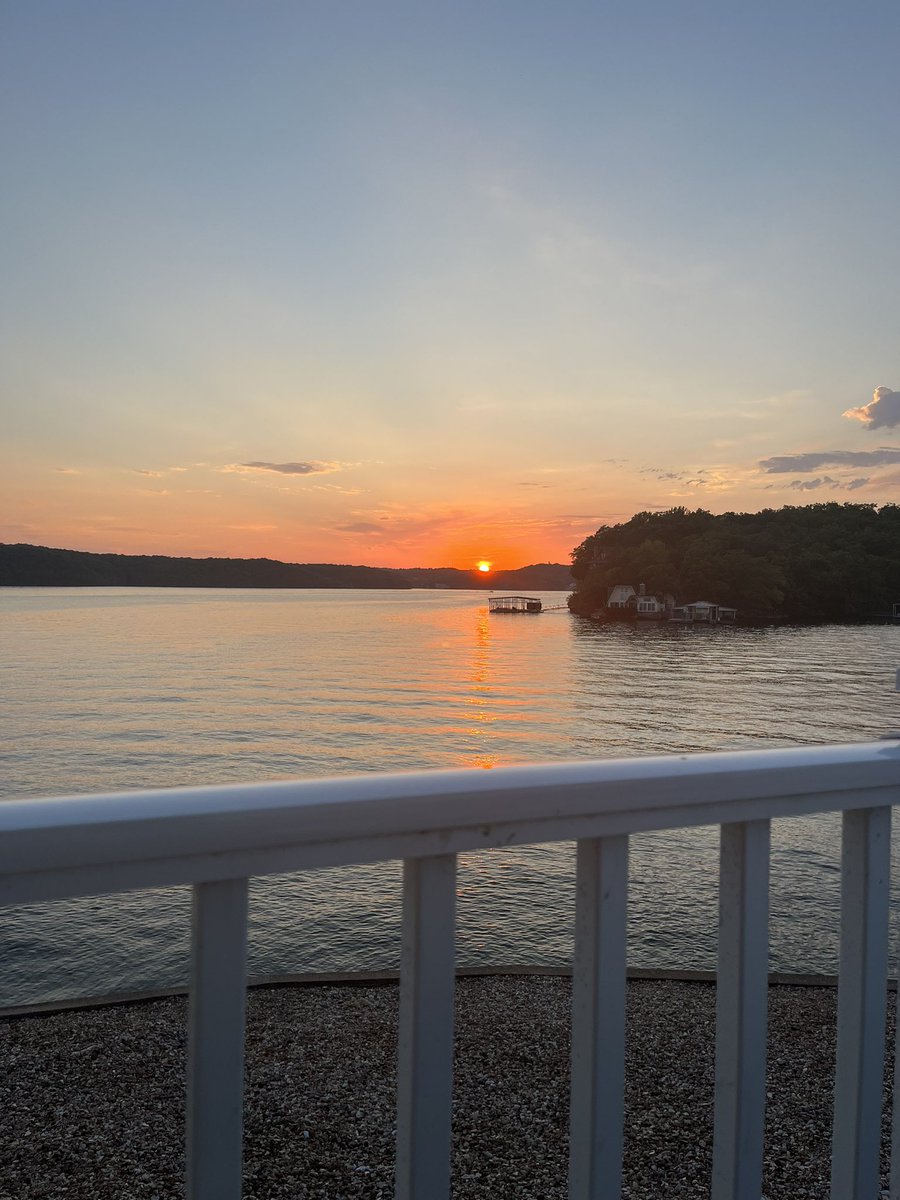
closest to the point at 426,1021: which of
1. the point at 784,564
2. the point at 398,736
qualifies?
the point at 398,736

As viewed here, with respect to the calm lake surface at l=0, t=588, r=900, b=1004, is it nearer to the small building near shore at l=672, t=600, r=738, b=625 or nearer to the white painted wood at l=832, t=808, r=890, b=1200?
the white painted wood at l=832, t=808, r=890, b=1200

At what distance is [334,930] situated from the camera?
11586 mm

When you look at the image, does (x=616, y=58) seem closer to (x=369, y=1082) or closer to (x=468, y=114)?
(x=468, y=114)

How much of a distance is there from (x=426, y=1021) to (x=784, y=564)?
12450cm

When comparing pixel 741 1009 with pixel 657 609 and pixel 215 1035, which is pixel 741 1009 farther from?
pixel 657 609

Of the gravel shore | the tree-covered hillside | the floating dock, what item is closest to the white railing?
the gravel shore

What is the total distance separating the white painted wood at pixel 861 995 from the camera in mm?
1222

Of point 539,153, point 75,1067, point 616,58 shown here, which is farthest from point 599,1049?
point 539,153

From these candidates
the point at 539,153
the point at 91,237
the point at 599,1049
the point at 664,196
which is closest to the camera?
the point at 599,1049

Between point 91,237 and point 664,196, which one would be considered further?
point 91,237

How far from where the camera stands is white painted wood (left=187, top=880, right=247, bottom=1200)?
847 mm

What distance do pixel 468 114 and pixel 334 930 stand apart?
41.4 feet

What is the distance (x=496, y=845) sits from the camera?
938mm

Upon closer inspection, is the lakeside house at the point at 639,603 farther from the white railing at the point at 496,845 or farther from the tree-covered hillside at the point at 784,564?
the white railing at the point at 496,845
